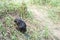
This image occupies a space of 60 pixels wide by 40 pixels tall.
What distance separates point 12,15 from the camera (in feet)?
19.6

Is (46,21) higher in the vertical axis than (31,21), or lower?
lower

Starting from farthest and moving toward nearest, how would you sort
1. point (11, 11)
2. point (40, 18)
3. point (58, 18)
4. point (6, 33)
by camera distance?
point (58, 18), point (40, 18), point (11, 11), point (6, 33)

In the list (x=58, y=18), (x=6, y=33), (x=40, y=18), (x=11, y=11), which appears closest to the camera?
(x=6, y=33)

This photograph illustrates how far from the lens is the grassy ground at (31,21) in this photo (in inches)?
Result: 211

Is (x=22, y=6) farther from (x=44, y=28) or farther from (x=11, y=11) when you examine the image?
(x=44, y=28)

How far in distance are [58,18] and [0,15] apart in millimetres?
2707

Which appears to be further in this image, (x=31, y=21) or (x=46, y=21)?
(x=46, y=21)

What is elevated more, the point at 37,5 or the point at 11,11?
the point at 11,11

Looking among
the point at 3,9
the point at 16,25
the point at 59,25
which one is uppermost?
the point at 3,9

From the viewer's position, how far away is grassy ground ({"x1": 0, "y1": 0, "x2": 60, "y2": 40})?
5350 millimetres

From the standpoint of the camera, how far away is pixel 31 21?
20.7 ft

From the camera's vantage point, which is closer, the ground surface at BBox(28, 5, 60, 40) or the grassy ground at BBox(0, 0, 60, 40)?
the grassy ground at BBox(0, 0, 60, 40)

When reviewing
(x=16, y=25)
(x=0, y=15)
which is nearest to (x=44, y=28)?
(x=16, y=25)

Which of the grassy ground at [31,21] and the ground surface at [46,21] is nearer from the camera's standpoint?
the grassy ground at [31,21]
